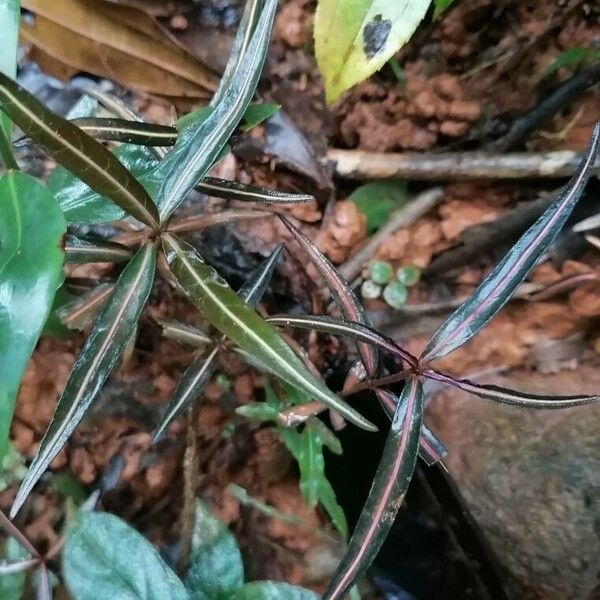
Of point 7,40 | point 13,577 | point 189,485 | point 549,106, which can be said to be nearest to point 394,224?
point 549,106

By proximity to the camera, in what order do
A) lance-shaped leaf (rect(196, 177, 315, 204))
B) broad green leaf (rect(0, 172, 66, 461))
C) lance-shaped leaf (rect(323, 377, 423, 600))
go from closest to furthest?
broad green leaf (rect(0, 172, 66, 461))
lance-shaped leaf (rect(323, 377, 423, 600))
lance-shaped leaf (rect(196, 177, 315, 204))

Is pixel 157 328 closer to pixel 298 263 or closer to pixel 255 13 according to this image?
pixel 298 263

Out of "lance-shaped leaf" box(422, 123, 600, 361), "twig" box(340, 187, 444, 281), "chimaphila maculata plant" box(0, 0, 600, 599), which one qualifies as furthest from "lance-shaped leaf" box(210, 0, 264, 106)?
"twig" box(340, 187, 444, 281)

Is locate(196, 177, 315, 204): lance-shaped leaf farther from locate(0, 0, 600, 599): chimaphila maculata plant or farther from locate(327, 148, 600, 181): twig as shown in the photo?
locate(327, 148, 600, 181): twig

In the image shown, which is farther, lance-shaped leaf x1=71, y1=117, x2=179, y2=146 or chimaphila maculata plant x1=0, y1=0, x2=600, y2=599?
lance-shaped leaf x1=71, y1=117, x2=179, y2=146

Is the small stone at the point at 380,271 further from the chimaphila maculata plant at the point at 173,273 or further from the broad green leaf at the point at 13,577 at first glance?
the broad green leaf at the point at 13,577
